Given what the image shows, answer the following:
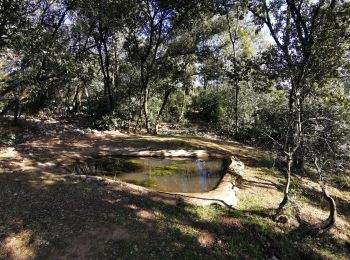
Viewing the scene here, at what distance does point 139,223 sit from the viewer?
6.20m

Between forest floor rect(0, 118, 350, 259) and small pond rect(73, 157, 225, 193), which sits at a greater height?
small pond rect(73, 157, 225, 193)

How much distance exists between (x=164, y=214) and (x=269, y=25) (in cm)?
828

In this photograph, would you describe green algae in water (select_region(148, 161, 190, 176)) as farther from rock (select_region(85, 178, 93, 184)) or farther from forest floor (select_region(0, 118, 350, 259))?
rock (select_region(85, 178, 93, 184))

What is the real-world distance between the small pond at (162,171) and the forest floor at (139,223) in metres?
1.01

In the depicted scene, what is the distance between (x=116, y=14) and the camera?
Answer: 1423 cm

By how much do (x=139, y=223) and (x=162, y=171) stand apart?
3865 mm

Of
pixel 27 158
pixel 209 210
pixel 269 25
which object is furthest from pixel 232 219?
pixel 269 25

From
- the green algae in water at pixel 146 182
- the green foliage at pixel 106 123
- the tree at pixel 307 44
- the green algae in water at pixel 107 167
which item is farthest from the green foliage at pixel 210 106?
the green algae in water at pixel 146 182

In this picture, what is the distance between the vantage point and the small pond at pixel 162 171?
8.87 metres

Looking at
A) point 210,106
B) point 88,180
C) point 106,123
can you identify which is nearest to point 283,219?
point 88,180

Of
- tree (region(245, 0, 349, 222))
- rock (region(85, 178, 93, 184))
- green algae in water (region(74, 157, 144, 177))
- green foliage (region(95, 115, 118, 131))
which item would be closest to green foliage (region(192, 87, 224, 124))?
green foliage (region(95, 115, 118, 131))

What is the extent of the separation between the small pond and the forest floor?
3.31 feet

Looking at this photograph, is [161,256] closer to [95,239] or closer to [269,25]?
[95,239]

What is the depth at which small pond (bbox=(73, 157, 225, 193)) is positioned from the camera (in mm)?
8868
